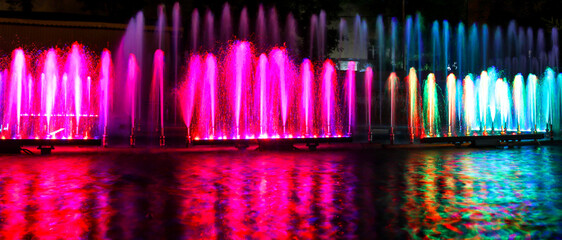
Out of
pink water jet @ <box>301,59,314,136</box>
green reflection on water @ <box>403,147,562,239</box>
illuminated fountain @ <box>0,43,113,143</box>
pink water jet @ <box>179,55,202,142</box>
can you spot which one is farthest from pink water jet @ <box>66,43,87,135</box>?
green reflection on water @ <box>403,147,562,239</box>

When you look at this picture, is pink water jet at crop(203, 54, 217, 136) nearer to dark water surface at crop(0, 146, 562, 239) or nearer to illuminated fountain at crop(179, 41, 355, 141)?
illuminated fountain at crop(179, 41, 355, 141)

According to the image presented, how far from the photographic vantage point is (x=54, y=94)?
25.2 metres

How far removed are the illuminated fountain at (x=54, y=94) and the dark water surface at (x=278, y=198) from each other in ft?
33.4

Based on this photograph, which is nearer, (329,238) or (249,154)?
(329,238)

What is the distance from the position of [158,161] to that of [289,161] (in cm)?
326

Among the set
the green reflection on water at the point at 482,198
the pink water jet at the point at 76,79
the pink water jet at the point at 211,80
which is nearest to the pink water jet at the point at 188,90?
the pink water jet at the point at 211,80

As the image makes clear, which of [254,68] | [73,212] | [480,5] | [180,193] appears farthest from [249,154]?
[480,5]

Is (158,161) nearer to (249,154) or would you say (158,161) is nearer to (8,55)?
(249,154)

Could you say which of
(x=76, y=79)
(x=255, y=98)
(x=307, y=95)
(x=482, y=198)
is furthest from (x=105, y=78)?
(x=482, y=198)

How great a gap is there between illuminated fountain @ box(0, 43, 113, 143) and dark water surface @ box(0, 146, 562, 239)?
10.2m

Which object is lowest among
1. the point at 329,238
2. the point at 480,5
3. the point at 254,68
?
the point at 329,238

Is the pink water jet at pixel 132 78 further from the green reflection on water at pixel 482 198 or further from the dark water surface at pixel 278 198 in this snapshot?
the green reflection on water at pixel 482 198

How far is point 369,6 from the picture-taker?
48625 millimetres

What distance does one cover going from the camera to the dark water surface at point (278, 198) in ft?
19.6
